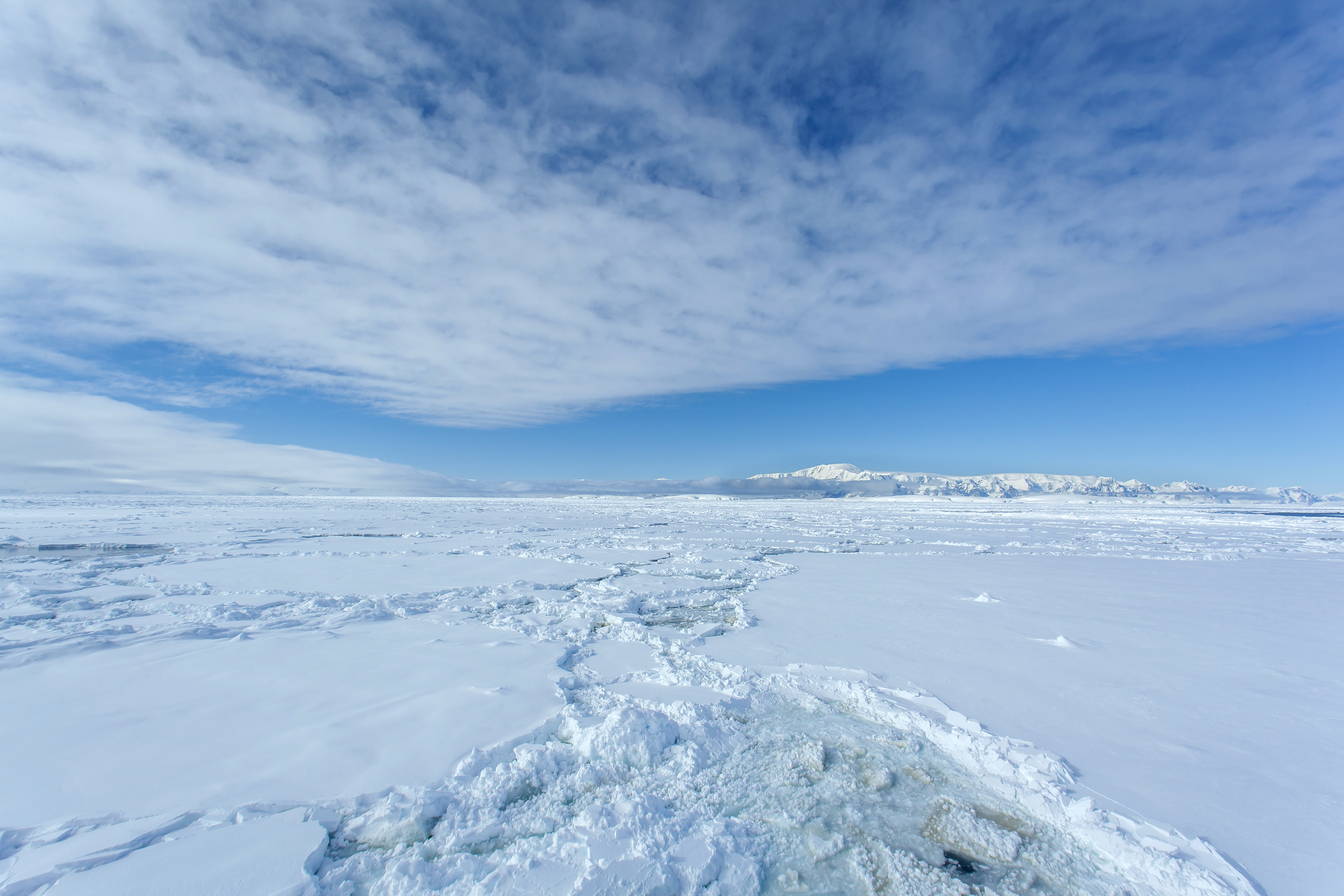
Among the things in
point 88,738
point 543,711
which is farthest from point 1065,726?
point 88,738

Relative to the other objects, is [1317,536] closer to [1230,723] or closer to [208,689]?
[1230,723]

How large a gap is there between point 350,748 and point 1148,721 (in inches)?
217

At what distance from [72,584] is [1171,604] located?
57.3 ft

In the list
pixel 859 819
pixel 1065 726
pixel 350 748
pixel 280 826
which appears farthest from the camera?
pixel 1065 726

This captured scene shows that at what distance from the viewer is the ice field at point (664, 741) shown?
2.39 m

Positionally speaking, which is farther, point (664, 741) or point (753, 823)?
point (664, 741)

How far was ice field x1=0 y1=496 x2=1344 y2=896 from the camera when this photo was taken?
2.39 metres

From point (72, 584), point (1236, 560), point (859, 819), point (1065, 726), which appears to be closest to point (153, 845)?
point (859, 819)

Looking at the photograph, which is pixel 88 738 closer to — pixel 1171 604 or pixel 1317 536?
pixel 1171 604

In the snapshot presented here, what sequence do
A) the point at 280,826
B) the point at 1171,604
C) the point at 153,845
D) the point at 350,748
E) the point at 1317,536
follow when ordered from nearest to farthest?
the point at 153,845 → the point at 280,826 → the point at 350,748 → the point at 1171,604 → the point at 1317,536

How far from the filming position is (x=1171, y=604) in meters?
7.65

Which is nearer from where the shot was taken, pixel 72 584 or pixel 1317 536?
pixel 72 584

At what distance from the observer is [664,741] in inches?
137

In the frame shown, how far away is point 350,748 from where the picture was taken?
10.9ft
